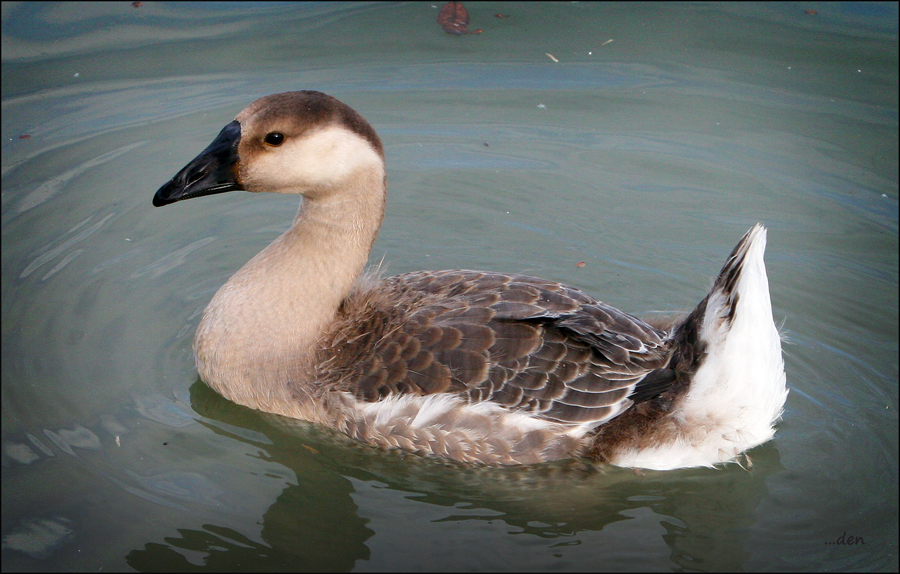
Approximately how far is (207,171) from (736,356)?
295 cm

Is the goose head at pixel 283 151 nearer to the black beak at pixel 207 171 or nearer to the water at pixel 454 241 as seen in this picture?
the black beak at pixel 207 171

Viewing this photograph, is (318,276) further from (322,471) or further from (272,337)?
(322,471)

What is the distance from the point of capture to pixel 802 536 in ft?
13.6

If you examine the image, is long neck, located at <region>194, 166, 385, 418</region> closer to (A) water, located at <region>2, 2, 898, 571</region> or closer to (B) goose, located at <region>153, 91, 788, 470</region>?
(B) goose, located at <region>153, 91, 788, 470</region>

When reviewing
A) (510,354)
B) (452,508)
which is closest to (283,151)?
(510,354)

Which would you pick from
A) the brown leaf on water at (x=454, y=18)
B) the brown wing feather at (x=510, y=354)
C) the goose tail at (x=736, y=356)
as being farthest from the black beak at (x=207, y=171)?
the brown leaf on water at (x=454, y=18)

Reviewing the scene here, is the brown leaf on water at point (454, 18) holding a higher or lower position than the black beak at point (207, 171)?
higher

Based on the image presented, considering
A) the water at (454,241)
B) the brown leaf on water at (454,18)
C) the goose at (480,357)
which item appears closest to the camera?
the water at (454,241)

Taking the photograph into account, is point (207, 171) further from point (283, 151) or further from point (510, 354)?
point (510, 354)

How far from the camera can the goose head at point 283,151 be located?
14.4 ft

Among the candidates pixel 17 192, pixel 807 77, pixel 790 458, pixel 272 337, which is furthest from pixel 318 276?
pixel 807 77

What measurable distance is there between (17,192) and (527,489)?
16.1 feet

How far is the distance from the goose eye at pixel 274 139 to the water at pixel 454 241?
162cm

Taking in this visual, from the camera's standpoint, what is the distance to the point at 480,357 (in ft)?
14.2
